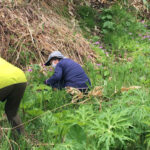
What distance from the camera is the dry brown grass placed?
446 cm

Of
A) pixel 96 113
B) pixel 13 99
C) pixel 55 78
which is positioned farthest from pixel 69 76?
pixel 13 99

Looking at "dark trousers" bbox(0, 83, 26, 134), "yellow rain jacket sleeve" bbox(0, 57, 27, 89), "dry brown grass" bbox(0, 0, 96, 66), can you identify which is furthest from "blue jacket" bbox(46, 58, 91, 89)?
"yellow rain jacket sleeve" bbox(0, 57, 27, 89)

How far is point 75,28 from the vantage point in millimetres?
5965

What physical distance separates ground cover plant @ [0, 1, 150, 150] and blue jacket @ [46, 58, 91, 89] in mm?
223

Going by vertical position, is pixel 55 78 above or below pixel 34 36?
below

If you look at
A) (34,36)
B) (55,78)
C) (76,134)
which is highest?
(34,36)

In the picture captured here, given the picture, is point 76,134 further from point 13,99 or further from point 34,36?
point 34,36

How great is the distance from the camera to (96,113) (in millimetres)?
2488

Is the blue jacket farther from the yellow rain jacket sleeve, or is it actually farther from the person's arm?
the yellow rain jacket sleeve

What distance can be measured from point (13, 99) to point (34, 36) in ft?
9.15

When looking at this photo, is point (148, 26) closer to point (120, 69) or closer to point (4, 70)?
point (120, 69)

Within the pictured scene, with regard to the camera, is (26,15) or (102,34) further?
(102,34)

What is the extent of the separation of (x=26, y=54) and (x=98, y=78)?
144 centimetres

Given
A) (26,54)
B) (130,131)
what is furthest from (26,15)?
(130,131)
